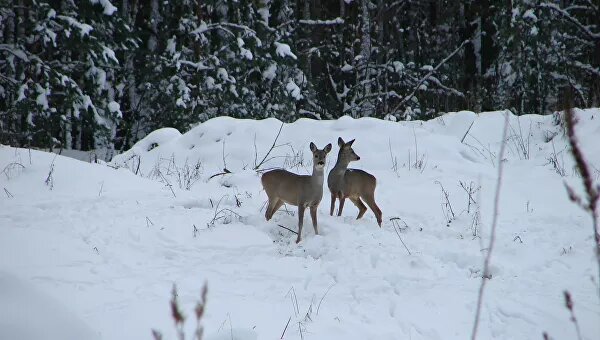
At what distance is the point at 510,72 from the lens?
14.3 metres

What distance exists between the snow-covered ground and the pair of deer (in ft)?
0.69

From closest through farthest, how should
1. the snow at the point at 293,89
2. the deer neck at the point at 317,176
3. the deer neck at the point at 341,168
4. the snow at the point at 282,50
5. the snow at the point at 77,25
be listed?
the deer neck at the point at 317,176
the deer neck at the point at 341,168
the snow at the point at 77,25
the snow at the point at 282,50
the snow at the point at 293,89

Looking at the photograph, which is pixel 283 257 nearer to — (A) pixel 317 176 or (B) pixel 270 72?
(A) pixel 317 176

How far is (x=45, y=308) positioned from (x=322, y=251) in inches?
97.7

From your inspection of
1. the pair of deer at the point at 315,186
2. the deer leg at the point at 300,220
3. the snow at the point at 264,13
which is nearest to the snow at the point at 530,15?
the snow at the point at 264,13

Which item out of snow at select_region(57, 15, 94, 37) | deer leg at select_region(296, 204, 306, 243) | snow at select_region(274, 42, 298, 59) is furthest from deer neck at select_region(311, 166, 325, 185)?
snow at select_region(274, 42, 298, 59)

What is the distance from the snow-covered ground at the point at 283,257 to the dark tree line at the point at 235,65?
16.7 ft

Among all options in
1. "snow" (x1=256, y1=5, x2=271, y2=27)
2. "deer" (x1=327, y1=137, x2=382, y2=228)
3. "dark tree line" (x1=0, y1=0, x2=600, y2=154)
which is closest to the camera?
"deer" (x1=327, y1=137, x2=382, y2=228)

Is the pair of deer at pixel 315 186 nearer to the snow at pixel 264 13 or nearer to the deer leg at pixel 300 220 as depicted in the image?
the deer leg at pixel 300 220

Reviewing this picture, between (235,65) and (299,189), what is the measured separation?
958 centimetres

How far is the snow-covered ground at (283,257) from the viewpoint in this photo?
3.58 meters

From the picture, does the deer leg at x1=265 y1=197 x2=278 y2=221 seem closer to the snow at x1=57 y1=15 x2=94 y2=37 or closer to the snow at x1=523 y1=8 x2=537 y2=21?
the snow at x1=57 y1=15 x2=94 y2=37

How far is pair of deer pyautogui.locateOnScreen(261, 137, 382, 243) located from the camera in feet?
18.2

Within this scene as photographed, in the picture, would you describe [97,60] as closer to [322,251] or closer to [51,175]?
[51,175]
